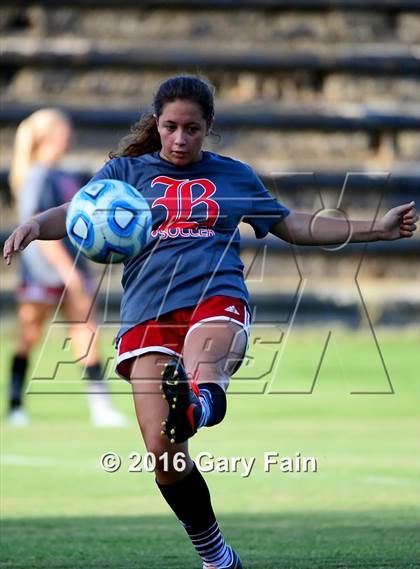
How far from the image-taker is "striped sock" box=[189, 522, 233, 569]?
17.1 feet

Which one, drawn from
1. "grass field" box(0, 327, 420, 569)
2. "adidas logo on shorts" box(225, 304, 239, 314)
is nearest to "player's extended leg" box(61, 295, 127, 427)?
"grass field" box(0, 327, 420, 569)

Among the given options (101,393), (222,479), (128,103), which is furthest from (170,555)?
(128,103)

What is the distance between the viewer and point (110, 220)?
5.48 metres

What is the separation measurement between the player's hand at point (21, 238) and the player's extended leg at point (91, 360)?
15.0 ft

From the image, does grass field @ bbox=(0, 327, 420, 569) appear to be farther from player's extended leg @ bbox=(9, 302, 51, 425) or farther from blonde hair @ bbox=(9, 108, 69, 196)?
blonde hair @ bbox=(9, 108, 69, 196)

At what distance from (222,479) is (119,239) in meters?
3.17

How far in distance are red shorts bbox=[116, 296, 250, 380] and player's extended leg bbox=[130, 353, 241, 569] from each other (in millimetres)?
41

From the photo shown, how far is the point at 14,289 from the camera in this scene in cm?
1736

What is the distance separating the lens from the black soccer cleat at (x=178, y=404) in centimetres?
469

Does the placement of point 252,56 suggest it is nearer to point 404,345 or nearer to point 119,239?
point 404,345

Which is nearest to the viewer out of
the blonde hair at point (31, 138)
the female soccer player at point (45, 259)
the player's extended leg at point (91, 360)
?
the player's extended leg at point (91, 360)

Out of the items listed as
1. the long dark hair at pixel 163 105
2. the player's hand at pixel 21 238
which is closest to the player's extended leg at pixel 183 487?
the player's hand at pixel 21 238

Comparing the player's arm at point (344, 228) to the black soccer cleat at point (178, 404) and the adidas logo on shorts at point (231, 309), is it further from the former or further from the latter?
the black soccer cleat at point (178, 404)

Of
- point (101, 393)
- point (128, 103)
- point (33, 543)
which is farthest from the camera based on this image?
point (128, 103)
